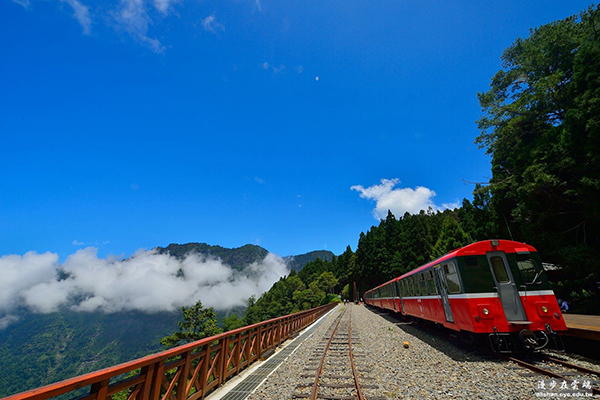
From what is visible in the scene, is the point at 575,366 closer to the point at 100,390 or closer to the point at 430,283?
the point at 430,283

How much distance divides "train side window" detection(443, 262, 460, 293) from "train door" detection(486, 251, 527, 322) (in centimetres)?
100

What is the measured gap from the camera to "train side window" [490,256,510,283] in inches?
316

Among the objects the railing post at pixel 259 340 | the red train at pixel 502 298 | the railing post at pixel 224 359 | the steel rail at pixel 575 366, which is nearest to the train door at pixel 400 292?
the red train at pixel 502 298

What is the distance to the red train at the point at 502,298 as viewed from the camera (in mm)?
7230

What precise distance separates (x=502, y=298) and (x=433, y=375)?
3425 mm

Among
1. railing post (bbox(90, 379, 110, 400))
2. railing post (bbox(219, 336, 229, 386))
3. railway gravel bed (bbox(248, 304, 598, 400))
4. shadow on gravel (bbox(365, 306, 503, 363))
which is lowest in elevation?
railway gravel bed (bbox(248, 304, 598, 400))

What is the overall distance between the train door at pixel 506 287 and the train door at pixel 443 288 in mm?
1510

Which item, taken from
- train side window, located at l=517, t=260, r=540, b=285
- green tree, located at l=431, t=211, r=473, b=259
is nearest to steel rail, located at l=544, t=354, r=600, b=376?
train side window, located at l=517, t=260, r=540, b=285

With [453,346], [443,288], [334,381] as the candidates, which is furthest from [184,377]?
[453,346]

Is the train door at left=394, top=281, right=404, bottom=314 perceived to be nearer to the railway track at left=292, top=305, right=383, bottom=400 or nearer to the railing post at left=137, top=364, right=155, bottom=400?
the railway track at left=292, top=305, right=383, bottom=400

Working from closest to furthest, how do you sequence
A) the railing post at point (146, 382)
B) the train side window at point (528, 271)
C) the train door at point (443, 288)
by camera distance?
the railing post at point (146, 382) < the train side window at point (528, 271) < the train door at point (443, 288)

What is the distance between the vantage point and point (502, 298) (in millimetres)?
7793

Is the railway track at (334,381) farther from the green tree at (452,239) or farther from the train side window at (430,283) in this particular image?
the green tree at (452,239)

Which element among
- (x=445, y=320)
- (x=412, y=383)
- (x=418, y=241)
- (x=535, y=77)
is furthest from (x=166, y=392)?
(x=418, y=241)
